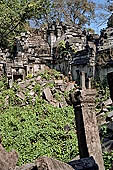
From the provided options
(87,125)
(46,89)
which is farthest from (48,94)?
(87,125)

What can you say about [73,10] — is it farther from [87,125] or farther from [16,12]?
[87,125]

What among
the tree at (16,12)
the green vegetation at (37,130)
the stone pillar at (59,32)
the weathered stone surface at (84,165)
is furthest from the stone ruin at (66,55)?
the weathered stone surface at (84,165)

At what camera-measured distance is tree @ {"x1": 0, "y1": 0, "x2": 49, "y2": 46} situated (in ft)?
83.8

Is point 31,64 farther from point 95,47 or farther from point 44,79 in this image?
point 95,47

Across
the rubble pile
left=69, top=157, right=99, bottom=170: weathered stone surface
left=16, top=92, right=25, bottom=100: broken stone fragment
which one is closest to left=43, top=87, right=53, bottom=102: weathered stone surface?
the rubble pile

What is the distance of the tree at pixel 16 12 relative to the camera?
1005 inches

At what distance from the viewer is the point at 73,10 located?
112 feet

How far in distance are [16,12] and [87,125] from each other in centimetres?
2303

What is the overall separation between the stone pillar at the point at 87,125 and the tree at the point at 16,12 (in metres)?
22.3

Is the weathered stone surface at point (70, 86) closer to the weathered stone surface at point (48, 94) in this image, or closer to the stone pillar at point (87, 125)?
the weathered stone surface at point (48, 94)

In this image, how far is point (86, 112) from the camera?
531 cm

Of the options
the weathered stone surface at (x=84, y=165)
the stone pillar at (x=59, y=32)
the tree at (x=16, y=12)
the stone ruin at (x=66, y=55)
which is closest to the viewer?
the weathered stone surface at (x=84, y=165)

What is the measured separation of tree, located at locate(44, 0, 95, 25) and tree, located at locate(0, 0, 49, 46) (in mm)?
6383

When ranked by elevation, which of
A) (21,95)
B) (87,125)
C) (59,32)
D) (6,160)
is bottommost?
(21,95)
